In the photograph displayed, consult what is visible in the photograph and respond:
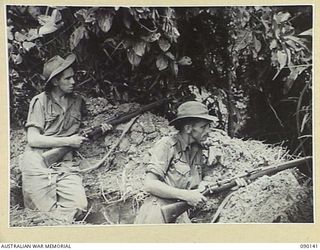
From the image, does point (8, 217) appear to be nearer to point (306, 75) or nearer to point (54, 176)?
point (54, 176)

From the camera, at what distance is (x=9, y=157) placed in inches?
36.1

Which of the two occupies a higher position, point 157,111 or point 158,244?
point 157,111

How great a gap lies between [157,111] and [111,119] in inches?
2.6

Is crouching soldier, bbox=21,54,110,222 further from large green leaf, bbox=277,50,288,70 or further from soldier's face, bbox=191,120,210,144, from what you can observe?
large green leaf, bbox=277,50,288,70

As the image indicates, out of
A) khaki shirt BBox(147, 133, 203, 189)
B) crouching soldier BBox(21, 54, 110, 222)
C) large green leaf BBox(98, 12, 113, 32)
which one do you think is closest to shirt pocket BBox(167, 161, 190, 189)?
khaki shirt BBox(147, 133, 203, 189)

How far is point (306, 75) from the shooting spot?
0.93 m

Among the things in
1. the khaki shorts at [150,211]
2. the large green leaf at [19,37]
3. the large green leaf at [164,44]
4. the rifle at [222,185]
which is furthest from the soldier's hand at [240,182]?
the large green leaf at [19,37]

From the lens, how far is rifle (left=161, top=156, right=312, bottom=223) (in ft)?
3.03

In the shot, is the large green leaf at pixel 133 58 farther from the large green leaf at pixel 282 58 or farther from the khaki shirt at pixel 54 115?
the large green leaf at pixel 282 58

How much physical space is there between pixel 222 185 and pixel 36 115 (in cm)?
28

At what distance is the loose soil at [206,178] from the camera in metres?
0.92

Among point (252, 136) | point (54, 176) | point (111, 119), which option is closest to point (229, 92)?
point (252, 136)

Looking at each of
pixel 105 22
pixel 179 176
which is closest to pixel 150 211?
pixel 179 176

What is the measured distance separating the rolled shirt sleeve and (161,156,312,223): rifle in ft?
0.67
